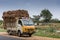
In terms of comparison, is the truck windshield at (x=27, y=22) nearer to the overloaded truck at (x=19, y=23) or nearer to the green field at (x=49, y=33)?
the overloaded truck at (x=19, y=23)

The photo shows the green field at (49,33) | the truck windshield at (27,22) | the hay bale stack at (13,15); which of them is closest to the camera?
the green field at (49,33)

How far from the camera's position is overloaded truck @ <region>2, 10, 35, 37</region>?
3131 centimetres

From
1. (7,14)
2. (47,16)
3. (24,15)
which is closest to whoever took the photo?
(24,15)

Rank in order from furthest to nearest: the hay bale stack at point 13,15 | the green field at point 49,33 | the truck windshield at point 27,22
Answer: the hay bale stack at point 13,15 → the truck windshield at point 27,22 → the green field at point 49,33

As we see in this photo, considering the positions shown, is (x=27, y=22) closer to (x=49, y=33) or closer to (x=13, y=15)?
(x=49, y=33)

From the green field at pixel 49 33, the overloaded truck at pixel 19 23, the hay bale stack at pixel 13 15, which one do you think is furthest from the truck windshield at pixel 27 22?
the green field at pixel 49 33

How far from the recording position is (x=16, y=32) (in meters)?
34.2

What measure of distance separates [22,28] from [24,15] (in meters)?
5.12

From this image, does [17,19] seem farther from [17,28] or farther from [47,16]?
[47,16]

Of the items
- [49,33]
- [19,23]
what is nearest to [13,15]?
[19,23]

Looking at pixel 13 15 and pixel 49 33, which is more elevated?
pixel 13 15

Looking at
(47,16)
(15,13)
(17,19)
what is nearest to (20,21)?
(17,19)

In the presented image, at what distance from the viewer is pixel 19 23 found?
107ft

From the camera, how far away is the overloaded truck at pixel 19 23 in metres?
31.3
